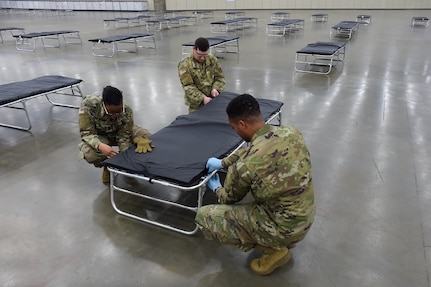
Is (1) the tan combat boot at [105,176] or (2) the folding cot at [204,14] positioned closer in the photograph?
(1) the tan combat boot at [105,176]

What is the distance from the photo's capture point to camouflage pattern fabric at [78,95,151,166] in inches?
97.3

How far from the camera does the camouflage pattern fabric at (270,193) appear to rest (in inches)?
58.4

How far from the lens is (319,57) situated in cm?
757

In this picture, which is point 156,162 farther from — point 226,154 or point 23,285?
point 23,285

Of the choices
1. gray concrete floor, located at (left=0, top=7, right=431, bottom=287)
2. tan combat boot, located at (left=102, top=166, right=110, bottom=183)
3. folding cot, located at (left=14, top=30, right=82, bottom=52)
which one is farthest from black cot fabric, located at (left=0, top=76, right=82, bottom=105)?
folding cot, located at (left=14, top=30, right=82, bottom=52)

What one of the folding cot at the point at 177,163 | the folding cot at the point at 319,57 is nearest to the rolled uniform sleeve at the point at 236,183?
the folding cot at the point at 177,163

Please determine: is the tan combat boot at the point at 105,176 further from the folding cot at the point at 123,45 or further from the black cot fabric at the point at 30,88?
the folding cot at the point at 123,45

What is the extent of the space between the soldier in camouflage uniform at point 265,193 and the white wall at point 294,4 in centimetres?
2078

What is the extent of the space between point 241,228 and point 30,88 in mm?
3395

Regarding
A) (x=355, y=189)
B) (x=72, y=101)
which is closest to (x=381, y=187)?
(x=355, y=189)

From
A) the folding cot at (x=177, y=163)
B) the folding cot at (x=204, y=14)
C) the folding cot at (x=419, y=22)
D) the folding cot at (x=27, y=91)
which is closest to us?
the folding cot at (x=177, y=163)

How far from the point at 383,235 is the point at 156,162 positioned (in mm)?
1571

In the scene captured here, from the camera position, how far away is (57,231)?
7.02 feet

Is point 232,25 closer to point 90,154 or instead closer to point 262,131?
point 90,154
